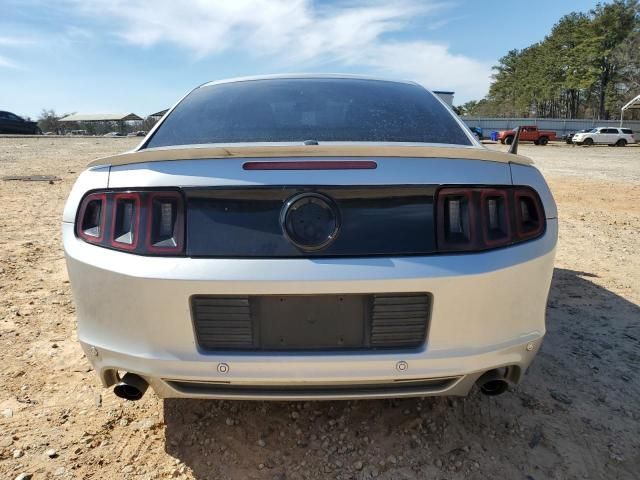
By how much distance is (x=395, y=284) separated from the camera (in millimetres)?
1563

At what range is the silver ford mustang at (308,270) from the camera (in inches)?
62.5

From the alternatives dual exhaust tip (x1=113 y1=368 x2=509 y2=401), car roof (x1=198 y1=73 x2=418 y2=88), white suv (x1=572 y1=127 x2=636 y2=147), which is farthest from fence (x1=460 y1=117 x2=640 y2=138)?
dual exhaust tip (x1=113 y1=368 x2=509 y2=401)

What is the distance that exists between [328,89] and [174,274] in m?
1.62

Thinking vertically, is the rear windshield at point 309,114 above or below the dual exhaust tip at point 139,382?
above

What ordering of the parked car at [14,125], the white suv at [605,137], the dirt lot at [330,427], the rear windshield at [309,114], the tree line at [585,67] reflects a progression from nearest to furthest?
1. the dirt lot at [330,427]
2. the rear windshield at [309,114]
3. the parked car at [14,125]
4. the white suv at [605,137]
5. the tree line at [585,67]

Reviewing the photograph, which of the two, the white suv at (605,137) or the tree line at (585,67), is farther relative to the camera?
the tree line at (585,67)

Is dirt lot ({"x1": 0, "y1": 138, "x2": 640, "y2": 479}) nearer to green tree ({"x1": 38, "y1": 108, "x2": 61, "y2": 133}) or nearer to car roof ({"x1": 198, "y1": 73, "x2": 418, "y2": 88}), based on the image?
car roof ({"x1": 198, "y1": 73, "x2": 418, "y2": 88})

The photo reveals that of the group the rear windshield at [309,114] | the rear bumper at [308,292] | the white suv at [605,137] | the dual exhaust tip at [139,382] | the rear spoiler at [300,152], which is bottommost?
the white suv at [605,137]

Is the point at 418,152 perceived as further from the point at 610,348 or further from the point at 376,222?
the point at 610,348

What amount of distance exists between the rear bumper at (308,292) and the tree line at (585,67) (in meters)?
64.0

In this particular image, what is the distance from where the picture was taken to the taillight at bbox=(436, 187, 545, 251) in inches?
65.3

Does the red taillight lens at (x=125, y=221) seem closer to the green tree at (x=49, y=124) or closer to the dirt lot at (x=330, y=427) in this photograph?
the dirt lot at (x=330, y=427)

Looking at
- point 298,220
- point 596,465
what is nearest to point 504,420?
point 596,465

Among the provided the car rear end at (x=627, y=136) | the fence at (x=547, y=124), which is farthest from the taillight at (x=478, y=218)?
the fence at (x=547, y=124)
